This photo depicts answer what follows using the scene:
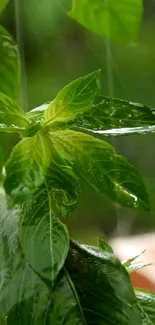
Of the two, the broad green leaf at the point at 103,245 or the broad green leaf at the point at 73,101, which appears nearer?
A: the broad green leaf at the point at 73,101

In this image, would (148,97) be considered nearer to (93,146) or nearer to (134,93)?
(134,93)

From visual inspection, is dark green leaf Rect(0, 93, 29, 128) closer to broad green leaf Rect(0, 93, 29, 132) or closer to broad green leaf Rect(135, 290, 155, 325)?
broad green leaf Rect(0, 93, 29, 132)

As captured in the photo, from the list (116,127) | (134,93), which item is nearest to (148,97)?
(134,93)

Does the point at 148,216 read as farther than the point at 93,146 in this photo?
Yes

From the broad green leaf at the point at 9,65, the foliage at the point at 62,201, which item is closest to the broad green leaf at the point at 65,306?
the foliage at the point at 62,201

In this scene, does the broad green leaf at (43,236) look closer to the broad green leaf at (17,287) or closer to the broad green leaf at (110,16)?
the broad green leaf at (17,287)

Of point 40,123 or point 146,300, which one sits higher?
point 40,123

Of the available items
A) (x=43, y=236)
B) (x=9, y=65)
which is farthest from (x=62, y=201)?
(x=9, y=65)
